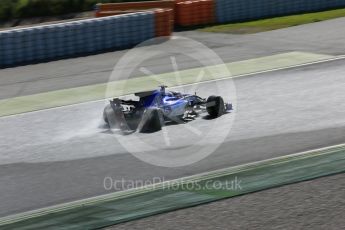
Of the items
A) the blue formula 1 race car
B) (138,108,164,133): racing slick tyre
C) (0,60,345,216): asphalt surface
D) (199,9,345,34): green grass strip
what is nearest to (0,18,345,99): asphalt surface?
(199,9,345,34): green grass strip

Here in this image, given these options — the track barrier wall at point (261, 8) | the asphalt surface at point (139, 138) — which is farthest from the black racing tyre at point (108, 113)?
the track barrier wall at point (261, 8)

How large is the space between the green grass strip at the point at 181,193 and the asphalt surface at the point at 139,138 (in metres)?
0.32

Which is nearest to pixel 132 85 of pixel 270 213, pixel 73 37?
pixel 73 37

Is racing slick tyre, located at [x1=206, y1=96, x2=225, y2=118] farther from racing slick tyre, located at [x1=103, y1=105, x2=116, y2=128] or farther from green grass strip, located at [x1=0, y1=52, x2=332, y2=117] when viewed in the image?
green grass strip, located at [x1=0, y1=52, x2=332, y2=117]

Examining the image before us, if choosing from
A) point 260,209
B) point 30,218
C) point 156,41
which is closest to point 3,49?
point 156,41

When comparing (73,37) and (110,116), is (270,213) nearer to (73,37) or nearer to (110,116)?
(110,116)

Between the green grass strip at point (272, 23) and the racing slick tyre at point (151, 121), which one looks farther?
the green grass strip at point (272, 23)

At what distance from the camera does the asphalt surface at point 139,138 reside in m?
9.46

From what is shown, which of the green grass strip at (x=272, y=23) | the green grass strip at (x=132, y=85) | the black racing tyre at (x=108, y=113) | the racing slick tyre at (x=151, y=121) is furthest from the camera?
the green grass strip at (x=272, y=23)

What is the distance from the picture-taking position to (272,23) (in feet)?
77.9

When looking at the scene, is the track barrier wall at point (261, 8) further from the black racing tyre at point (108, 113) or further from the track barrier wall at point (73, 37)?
the black racing tyre at point (108, 113)

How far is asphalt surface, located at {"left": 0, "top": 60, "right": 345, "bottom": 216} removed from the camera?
9461 mm

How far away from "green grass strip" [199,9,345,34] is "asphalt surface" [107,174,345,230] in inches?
574

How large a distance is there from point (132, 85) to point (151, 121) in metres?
Result: 4.96
